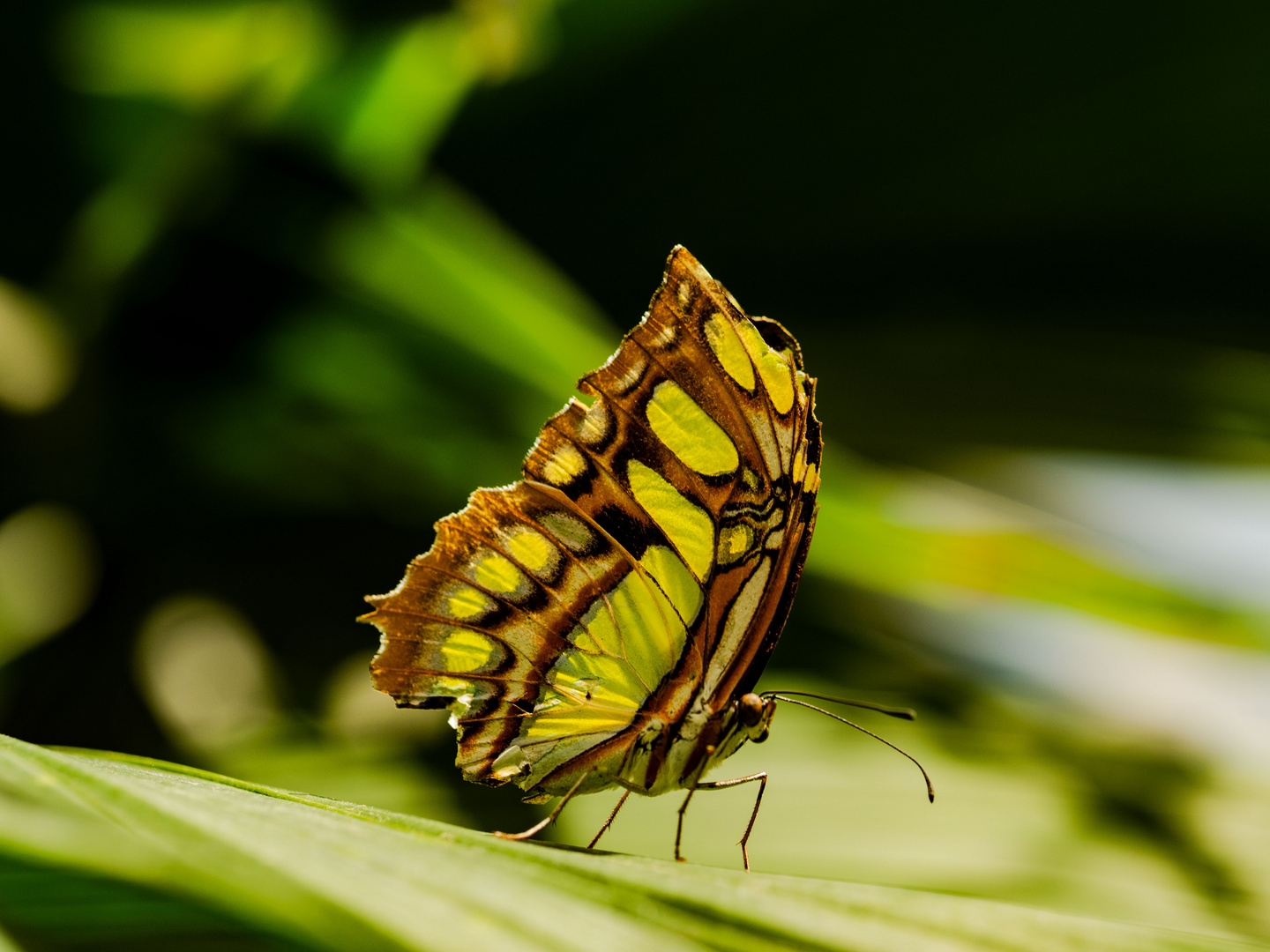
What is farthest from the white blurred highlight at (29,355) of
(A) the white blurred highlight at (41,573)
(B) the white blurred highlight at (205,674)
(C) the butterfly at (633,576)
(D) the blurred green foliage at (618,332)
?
(C) the butterfly at (633,576)

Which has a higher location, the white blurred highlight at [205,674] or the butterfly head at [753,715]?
the butterfly head at [753,715]

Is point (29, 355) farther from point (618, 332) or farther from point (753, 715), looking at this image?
point (753, 715)

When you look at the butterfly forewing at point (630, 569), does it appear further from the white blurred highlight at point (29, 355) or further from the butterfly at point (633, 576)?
the white blurred highlight at point (29, 355)

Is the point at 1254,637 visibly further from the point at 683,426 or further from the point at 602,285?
the point at 602,285

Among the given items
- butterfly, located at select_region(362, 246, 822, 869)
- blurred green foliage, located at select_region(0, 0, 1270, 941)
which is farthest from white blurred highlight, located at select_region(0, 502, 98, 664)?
butterfly, located at select_region(362, 246, 822, 869)

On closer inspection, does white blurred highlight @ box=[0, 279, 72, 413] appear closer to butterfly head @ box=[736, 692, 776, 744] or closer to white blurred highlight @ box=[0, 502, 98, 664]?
white blurred highlight @ box=[0, 502, 98, 664]

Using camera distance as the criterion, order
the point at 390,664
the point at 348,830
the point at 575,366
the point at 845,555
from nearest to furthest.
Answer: the point at 348,830, the point at 390,664, the point at 575,366, the point at 845,555

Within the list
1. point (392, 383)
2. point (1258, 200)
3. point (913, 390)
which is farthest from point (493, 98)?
point (1258, 200)
